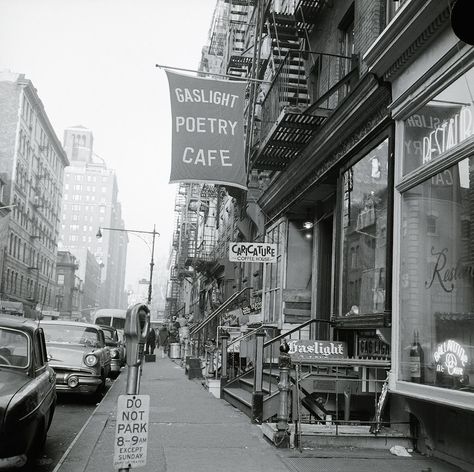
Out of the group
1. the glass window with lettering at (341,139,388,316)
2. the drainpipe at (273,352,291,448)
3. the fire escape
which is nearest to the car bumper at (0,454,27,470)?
the drainpipe at (273,352,291,448)

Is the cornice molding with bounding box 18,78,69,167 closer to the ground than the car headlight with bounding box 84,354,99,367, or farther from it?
farther from it

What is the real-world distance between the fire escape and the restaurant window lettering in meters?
3.67

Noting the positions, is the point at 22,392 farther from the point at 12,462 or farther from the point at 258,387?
the point at 258,387

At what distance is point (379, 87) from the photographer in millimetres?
8227

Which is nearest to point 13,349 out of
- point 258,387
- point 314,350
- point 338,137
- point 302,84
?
point 314,350

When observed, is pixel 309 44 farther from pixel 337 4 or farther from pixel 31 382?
pixel 31 382

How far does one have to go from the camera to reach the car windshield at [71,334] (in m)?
13.0

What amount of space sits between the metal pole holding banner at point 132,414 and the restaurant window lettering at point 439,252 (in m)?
3.32

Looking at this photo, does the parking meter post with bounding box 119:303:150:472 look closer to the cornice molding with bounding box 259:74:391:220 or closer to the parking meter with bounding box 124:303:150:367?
the parking meter with bounding box 124:303:150:367

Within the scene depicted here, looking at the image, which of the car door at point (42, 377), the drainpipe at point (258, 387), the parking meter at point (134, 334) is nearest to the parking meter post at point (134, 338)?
the parking meter at point (134, 334)

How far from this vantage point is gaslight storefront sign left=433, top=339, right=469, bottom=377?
605 cm

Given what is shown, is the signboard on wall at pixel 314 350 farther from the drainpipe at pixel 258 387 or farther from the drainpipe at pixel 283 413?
the drainpipe at pixel 258 387

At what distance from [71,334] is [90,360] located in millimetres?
1669

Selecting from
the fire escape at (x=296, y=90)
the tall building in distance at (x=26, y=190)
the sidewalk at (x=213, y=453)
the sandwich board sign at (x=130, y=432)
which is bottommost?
the sidewalk at (x=213, y=453)
